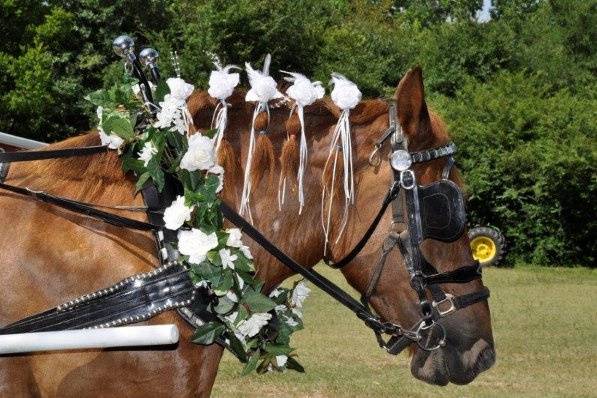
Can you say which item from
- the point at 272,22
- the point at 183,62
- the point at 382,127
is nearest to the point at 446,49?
the point at 272,22

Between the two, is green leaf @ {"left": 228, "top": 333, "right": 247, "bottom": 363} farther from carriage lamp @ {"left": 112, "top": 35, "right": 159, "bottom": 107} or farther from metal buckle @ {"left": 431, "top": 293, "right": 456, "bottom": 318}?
carriage lamp @ {"left": 112, "top": 35, "right": 159, "bottom": 107}

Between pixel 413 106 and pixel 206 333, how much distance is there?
1232 mm

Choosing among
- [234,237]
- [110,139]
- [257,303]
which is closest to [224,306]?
[257,303]

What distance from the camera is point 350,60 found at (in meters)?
38.2

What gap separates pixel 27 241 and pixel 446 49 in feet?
126

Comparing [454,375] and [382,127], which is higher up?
[382,127]

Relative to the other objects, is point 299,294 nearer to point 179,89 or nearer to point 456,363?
point 456,363

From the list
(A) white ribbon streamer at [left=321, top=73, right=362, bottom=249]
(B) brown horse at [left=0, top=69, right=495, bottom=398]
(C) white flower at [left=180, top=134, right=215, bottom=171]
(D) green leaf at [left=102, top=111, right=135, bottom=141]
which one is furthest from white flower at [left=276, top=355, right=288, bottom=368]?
(D) green leaf at [left=102, top=111, right=135, bottom=141]

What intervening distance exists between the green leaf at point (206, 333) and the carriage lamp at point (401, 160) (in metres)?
0.95

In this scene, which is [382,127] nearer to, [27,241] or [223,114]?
[223,114]

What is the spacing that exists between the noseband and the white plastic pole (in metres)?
0.94

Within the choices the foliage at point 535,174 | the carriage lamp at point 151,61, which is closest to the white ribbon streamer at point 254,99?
the carriage lamp at point 151,61

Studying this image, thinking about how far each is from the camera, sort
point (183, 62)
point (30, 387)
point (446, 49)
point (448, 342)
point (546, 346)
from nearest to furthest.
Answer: point (30, 387) → point (448, 342) → point (546, 346) → point (183, 62) → point (446, 49)

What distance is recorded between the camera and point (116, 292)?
353 cm
